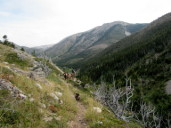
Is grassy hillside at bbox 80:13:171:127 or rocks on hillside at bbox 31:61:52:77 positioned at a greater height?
rocks on hillside at bbox 31:61:52:77

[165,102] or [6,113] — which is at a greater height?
[6,113]

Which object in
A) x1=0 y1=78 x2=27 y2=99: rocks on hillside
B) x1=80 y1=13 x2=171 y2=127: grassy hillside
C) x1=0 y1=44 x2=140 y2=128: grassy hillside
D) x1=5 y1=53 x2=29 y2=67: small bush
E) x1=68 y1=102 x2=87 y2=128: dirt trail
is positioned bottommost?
x1=80 y1=13 x2=171 y2=127: grassy hillside

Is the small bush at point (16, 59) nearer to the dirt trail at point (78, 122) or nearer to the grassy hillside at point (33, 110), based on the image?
the grassy hillside at point (33, 110)

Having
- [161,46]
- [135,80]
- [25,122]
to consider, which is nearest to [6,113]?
[25,122]

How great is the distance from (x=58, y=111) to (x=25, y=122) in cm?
229

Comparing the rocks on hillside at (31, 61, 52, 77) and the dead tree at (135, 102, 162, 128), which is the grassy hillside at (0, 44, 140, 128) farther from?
the dead tree at (135, 102, 162, 128)

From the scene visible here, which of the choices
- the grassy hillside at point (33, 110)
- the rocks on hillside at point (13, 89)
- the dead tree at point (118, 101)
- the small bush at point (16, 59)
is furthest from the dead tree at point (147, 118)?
the small bush at point (16, 59)

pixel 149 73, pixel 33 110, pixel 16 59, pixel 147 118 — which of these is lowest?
pixel 149 73

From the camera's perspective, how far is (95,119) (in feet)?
23.3

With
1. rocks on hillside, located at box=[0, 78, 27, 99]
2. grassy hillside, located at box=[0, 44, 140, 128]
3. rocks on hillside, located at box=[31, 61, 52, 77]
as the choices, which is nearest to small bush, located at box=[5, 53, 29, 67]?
rocks on hillside, located at box=[31, 61, 52, 77]

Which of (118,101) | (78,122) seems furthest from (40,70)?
(118,101)

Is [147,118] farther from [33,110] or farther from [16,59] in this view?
[16,59]

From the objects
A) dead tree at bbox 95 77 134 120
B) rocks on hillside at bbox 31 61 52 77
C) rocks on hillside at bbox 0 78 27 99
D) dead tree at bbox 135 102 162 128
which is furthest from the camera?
dead tree at bbox 135 102 162 128

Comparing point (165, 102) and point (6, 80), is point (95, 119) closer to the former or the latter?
point (6, 80)
